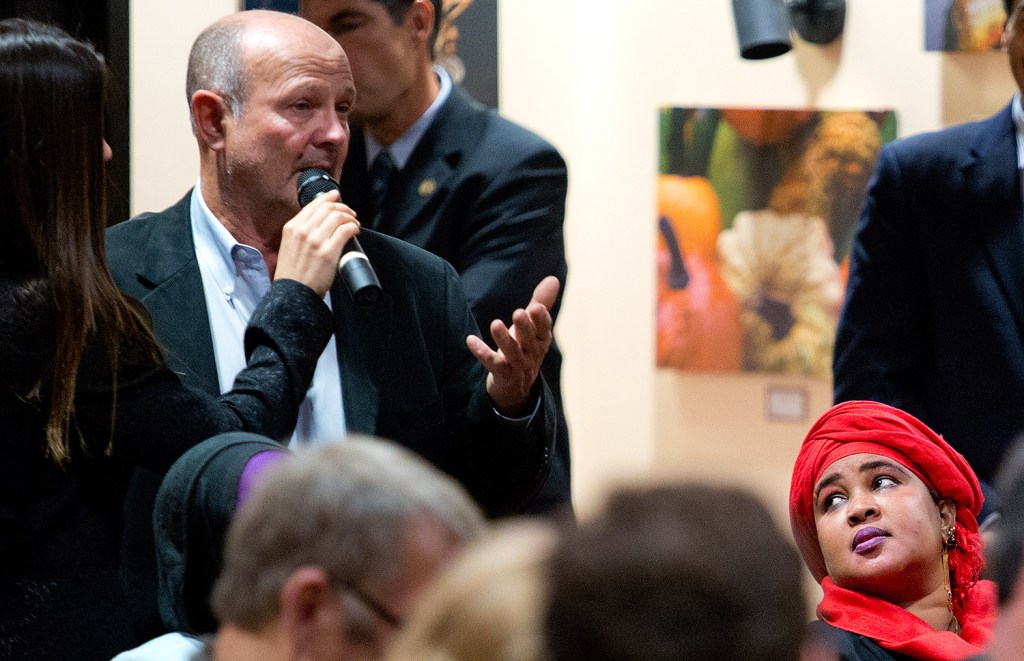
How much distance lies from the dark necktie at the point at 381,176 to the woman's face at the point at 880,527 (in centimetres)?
108

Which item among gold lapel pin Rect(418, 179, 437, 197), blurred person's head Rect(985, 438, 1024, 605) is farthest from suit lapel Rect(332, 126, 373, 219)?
blurred person's head Rect(985, 438, 1024, 605)

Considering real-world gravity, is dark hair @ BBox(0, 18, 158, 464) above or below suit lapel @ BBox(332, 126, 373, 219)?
above

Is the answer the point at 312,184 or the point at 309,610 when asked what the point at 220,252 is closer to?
the point at 312,184

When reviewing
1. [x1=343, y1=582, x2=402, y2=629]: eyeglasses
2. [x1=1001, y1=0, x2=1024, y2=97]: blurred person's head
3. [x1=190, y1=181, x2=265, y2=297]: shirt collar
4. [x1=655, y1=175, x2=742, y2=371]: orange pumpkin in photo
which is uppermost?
[x1=1001, y1=0, x2=1024, y2=97]: blurred person's head

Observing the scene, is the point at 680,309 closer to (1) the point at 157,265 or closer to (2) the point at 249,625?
(1) the point at 157,265

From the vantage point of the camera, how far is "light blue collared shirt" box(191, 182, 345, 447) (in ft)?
7.37

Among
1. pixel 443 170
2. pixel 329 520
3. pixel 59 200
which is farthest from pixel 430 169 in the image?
pixel 329 520

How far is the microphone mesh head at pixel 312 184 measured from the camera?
2297 mm

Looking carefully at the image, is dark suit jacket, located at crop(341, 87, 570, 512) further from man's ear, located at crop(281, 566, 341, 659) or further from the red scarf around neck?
man's ear, located at crop(281, 566, 341, 659)

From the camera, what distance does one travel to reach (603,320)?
4215mm

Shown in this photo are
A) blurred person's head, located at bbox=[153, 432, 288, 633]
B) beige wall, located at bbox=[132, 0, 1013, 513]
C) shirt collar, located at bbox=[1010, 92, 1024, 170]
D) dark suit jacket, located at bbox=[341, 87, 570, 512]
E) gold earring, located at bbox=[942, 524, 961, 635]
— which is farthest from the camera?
beige wall, located at bbox=[132, 0, 1013, 513]

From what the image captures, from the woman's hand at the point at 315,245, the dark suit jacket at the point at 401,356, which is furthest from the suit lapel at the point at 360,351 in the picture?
the woman's hand at the point at 315,245

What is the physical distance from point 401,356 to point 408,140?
0.79 metres

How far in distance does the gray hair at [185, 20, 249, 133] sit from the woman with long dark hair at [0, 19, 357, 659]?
0.45 metres
